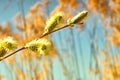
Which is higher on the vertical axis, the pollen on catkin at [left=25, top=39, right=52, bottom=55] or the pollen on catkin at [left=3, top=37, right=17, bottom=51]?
the pollen on catkin at [left=3, top=37, right=17, bottom=51]

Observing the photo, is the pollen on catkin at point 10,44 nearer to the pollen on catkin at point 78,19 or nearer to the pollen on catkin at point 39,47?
the pollen on catkin at point 39,47

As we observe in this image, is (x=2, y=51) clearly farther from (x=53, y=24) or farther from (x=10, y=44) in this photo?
(x=53, y=24)

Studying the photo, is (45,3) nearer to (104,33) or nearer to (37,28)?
(37,28)

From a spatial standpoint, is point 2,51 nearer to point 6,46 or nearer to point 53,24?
point 6,46

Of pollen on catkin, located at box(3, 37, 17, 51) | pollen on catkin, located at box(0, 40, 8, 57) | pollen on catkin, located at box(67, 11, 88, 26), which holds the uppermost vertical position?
pollen on catkin, located at box(67, 11, 88, 26)

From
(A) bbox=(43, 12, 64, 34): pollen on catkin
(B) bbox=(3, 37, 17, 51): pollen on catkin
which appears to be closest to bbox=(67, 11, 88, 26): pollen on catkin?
(A) bbox=(43, 12, 64, 34): pollen on catkin

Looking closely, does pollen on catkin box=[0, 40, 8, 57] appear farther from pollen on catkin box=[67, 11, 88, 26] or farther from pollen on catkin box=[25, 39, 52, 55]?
pollen on catkin box=[67, 11, 88, 26]

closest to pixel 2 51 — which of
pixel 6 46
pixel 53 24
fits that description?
pixel 6 46

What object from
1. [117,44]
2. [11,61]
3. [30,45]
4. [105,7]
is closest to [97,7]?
[105,7]

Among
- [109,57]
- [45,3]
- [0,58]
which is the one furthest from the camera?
[109,57]

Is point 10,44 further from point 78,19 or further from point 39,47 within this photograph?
point 78,19

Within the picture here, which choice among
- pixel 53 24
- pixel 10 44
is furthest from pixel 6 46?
pixel 53 24
